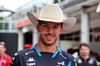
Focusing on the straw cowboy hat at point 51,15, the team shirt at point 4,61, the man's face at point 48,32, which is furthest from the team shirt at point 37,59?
the team shirt at point 4,61

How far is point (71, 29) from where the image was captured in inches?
695

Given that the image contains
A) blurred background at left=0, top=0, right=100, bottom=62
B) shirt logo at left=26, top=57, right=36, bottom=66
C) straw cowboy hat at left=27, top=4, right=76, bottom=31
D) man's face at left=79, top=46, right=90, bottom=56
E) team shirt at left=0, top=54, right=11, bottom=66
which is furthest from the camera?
blurred background at left=0, top=0, right=100, bottom=62

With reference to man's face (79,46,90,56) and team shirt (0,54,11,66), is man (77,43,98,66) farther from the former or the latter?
team shirt (0,54,11,66)

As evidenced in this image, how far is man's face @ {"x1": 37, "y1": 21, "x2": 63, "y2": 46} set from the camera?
2.19 m

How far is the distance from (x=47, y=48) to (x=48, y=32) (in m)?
0.18

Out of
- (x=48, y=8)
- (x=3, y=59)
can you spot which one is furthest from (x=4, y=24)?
(x=48, y=8)

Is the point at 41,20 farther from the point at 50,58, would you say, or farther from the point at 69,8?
the point at 69,8

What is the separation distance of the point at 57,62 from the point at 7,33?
82.7 ft

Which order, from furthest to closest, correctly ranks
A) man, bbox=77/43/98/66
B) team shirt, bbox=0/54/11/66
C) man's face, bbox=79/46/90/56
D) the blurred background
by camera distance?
the blurred background → man, bbox=77/43/98/66 → man's face, bbox=79/46/90/56 → team shirt, bbox=0/54/11/66

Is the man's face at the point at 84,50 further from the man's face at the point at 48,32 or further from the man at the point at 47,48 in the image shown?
the man's face at the point at 48,32

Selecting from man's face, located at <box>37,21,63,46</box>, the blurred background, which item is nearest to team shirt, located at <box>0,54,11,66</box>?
the blurred background

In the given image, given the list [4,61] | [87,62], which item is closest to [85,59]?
[87,62]

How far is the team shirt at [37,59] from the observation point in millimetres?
2154

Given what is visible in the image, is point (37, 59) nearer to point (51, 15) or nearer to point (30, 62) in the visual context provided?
point (30, 62)
